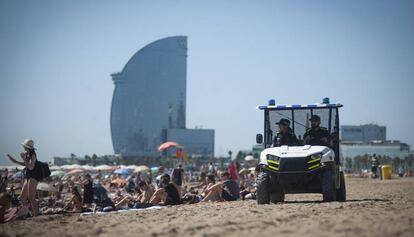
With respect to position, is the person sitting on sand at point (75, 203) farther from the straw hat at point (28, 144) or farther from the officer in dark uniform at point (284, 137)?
the officer in dark uniform at point (284, 137)

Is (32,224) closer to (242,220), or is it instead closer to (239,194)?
(242,220)

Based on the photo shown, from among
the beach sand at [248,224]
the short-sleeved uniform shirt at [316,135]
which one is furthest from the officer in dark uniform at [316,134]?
the beach sand at [248,224]

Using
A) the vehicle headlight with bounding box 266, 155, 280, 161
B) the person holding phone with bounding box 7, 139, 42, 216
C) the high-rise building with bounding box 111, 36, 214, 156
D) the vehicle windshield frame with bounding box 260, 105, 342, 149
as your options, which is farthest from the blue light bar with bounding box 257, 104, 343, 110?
the high-rise building with bounding box 111, 36, 214, 156

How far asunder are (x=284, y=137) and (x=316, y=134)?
614 millimetres

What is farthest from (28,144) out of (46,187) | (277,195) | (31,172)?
(46,187)

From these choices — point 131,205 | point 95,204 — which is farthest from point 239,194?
point 95,204

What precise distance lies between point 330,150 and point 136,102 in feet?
576

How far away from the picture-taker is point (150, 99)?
19088 centimetres

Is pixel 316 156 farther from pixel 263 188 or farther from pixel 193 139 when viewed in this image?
pixel 193 139

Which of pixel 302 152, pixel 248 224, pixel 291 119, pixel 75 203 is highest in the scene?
pixel 291 119

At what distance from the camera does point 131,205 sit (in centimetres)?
1570

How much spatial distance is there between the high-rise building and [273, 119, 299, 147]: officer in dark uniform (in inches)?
6661

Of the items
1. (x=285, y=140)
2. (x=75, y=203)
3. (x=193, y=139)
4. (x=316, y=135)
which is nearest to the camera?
(x=316, y=135)

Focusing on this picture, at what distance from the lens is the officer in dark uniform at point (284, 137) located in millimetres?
12414
